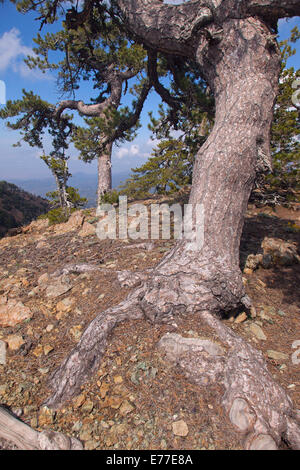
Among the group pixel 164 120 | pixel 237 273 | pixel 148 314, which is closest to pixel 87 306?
pixel 148 314

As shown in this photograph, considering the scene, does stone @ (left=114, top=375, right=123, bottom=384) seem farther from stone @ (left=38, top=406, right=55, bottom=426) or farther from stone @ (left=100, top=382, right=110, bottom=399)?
stone @ (left=38, top=406, right=55, bottom=426)

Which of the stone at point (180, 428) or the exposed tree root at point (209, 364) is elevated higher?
the exposed tree root at point (209, 364)

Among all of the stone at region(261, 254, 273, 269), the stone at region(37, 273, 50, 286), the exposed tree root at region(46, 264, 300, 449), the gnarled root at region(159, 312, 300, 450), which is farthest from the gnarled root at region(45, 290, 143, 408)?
the stone at region(261, 254, 273, 269)

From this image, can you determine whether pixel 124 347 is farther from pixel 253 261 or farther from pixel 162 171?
pixel 162 171

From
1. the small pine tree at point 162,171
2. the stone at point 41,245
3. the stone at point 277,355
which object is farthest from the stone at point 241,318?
the stone at point 41,245

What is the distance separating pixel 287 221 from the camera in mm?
6840

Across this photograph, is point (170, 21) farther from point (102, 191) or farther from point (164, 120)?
point (102, 191)

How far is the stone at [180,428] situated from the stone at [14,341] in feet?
6.95

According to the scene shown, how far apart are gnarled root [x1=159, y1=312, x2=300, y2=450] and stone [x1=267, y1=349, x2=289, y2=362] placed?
426 mm

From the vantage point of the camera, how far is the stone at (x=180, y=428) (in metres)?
1.90

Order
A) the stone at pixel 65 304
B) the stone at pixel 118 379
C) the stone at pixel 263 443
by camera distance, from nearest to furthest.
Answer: the stone at pixel 263 443, the stone at pixel 118 379, the stone at pixel 65 304

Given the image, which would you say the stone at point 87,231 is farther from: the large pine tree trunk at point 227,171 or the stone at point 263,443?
the stone at point 263,443

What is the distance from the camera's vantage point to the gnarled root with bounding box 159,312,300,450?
190 cm

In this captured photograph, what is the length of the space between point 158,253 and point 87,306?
5.88 feet
